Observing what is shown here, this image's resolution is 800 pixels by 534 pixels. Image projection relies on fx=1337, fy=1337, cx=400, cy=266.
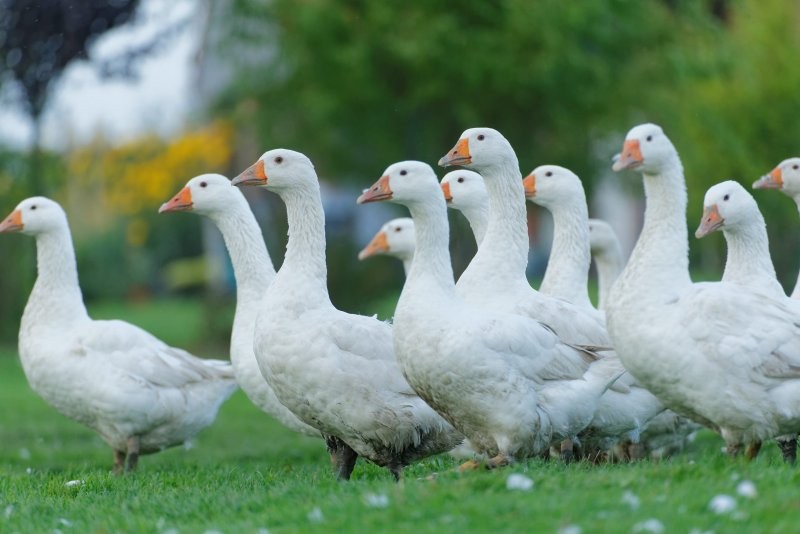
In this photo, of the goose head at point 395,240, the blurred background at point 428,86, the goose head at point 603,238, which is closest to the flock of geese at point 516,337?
the goose head at point 603,238

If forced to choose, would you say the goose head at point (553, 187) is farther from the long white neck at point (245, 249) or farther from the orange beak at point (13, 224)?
the orange beak at point (13, 224)

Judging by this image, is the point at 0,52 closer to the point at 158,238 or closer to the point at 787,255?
the point at 787,255

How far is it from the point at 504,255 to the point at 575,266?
1.35m

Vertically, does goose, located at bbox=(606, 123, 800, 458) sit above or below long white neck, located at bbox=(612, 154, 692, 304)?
below

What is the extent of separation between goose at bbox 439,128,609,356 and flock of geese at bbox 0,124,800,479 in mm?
11

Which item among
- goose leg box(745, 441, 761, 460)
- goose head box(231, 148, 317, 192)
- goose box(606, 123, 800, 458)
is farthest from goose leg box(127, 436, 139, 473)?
goose leg box(745, 441, 761, 460)

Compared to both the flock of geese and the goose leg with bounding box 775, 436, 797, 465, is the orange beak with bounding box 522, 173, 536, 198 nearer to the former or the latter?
the flock of geese

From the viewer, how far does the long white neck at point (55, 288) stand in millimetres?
10023

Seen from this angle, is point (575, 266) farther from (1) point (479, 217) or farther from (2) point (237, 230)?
(2) point (237, 230)

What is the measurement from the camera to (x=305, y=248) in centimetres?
809

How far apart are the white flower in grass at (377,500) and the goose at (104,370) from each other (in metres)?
4.05

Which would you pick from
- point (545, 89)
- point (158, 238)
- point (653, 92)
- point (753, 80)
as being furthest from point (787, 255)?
point (158, 238)

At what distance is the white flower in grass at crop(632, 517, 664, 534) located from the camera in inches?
208

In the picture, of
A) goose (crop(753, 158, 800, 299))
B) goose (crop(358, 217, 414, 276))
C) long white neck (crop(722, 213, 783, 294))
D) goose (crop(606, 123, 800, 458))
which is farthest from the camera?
goose (crop(358, 217, 414, 276))
